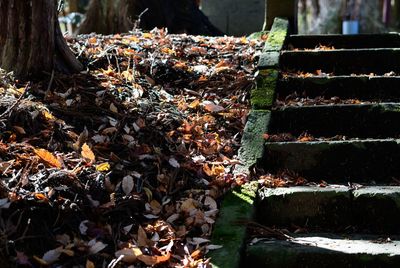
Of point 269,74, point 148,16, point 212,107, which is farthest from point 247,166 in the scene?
point 148,16

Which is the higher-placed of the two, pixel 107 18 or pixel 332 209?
pixel 107 18

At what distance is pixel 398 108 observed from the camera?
13.7 feet

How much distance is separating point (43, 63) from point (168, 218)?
173 centimetres

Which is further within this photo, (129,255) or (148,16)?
(148,16)

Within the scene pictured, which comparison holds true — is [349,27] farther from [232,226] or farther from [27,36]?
[232,226]

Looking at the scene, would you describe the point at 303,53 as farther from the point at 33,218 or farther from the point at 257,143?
the point at 33,218

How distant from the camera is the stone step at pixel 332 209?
11.1ft

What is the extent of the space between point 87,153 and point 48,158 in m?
0.23

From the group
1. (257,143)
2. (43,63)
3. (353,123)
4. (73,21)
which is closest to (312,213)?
(257,143)

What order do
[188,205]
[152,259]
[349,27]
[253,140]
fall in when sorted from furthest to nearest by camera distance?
[349,27] < [253,140] < [188,205] < [152,259]

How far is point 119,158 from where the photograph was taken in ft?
11.5

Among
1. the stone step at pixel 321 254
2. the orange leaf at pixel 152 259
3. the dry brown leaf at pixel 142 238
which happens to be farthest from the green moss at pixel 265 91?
the orange leaf at pixel 152 259

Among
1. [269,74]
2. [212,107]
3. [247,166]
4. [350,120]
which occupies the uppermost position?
[269,74]

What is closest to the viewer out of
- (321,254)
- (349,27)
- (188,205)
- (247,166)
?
(321,254)
